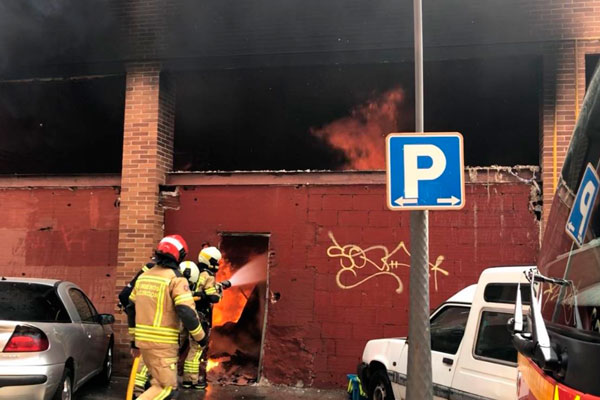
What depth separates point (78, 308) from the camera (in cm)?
606

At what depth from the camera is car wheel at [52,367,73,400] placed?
5004mm

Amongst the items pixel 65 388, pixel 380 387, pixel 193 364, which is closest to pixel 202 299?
pixel 193 364

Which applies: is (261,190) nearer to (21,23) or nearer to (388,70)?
(388,70)

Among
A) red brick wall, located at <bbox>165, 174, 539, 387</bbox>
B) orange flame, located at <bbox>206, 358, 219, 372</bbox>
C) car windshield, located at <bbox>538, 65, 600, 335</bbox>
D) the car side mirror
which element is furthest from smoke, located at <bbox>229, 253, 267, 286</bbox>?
car windshield, located at <bbox>538, 65, 600, 335</bbox>

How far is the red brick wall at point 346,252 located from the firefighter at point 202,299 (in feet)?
3.57

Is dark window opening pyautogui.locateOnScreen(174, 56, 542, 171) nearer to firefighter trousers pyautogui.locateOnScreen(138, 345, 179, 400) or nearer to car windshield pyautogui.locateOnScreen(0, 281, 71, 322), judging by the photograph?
car windshield pyautogui.locateOnScreen(0, 281, 71, 322)

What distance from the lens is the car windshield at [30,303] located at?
5.06 metres

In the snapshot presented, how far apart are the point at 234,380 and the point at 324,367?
1.21 metres

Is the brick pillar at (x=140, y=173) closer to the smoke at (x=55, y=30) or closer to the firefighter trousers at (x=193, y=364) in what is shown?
the smoke at (x=55, y=30)

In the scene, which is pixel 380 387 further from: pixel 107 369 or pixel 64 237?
pixel 64 237

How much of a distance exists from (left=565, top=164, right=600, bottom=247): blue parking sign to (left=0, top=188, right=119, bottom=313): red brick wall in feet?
23.2

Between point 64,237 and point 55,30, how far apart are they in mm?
3044

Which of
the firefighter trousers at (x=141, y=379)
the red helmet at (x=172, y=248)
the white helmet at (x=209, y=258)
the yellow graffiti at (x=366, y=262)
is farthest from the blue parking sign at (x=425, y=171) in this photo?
the yellow graffiti at (x=366, y=262)

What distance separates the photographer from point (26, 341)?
4707mm
